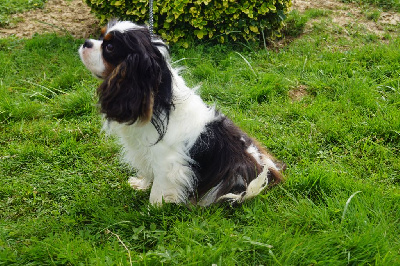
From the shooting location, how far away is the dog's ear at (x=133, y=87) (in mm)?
2455

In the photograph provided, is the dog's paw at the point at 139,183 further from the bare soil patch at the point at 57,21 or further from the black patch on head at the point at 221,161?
the bare soil patch at the point at 57,21

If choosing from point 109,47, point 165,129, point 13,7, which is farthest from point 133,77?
point 13,7

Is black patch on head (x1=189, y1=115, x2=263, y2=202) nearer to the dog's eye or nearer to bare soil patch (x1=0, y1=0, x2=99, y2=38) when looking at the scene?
the dog's eye

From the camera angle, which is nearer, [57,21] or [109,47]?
[109,47]

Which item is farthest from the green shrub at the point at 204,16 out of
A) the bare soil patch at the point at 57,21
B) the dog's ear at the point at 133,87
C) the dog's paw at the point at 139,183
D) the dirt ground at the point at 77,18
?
the dog's ear at the point at 133,87

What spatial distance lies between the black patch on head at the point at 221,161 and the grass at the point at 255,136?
180 mm

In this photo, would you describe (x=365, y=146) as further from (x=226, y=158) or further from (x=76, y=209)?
(x=76, y=209)

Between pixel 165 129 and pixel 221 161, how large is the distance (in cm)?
48

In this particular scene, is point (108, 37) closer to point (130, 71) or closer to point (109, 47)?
point (109, 47)

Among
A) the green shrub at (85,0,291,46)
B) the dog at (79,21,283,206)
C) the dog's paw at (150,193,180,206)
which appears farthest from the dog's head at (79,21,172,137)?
the green shrub at (85,0,291,46)

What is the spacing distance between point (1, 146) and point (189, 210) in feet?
6.36

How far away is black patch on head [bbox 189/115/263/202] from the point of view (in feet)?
9.34

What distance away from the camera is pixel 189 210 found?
2934 millimetres

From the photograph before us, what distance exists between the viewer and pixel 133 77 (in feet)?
8.12
